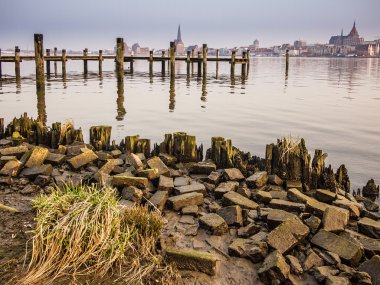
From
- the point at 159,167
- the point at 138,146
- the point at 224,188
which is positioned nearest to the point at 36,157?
the point at 138,146

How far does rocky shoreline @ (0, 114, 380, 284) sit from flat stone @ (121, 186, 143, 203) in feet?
0.05

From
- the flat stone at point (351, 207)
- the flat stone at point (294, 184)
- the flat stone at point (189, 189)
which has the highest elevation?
the flat stone at point (189, 189)

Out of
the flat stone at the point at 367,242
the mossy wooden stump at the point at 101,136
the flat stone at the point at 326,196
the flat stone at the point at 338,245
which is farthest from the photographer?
the mossy wooden stump at the point at 101,136

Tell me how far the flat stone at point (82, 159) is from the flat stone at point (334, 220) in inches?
189

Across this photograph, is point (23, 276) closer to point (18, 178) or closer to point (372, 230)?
point (18, 178)

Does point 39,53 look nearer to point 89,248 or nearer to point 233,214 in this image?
point 233,214

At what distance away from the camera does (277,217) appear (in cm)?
546

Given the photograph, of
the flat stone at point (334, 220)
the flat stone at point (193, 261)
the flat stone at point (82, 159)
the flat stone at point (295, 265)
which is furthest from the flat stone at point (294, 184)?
the flat stone at point (82, 159)

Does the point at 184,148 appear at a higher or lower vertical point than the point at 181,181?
higher

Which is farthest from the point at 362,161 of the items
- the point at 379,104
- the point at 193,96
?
the point at 193,96

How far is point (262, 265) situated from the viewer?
4.49m

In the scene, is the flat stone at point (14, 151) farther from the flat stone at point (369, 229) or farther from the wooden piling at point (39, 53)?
the wooden piling at point (39, 53)

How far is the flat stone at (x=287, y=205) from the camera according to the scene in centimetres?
600

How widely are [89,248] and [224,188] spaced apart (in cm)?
307
